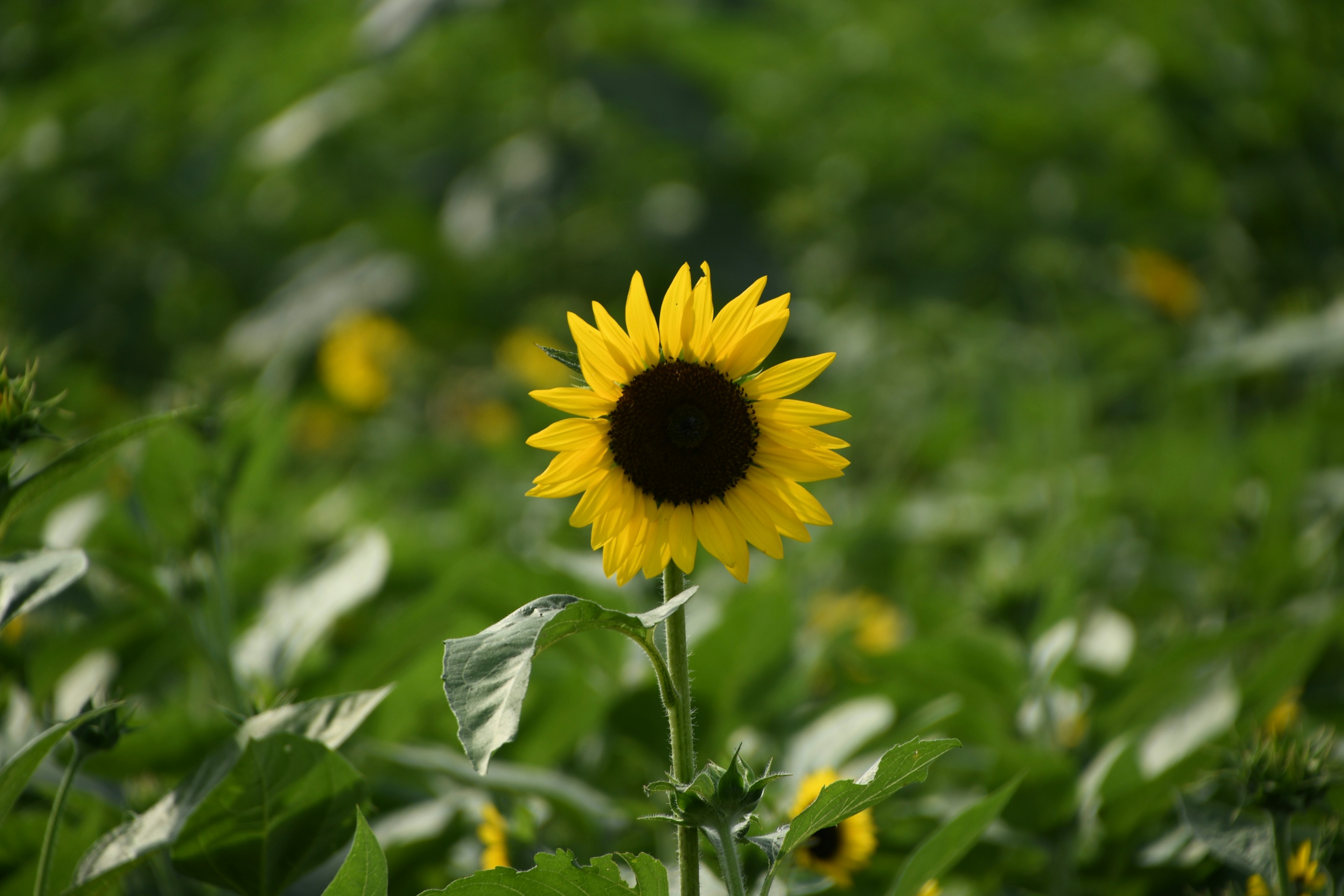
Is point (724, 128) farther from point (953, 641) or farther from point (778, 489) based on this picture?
point (778, 489)

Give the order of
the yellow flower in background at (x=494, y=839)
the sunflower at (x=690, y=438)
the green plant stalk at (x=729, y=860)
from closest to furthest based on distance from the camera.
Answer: the green plant stalk at (x=729, y=860) < the sunflower at (x=690, y=438) < the yellow flower in background at (x=494, y=839)

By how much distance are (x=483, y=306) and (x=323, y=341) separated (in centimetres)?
59

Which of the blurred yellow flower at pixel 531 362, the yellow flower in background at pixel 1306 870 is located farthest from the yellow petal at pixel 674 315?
the blurred yellow flower at pixel 531 362

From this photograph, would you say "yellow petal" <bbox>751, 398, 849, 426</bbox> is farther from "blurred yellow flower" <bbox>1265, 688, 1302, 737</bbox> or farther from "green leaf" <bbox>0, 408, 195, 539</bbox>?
"blurred yellow flower" <bbox>1265, 688, 1302, 737</bbox>

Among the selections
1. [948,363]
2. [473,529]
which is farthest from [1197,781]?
[948,363]

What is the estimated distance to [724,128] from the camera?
342 centimetres

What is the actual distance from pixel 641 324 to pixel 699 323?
50mm

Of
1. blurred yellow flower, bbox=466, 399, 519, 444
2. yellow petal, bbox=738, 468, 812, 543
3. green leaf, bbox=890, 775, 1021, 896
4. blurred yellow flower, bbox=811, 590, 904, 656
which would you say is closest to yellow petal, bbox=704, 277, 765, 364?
yellow petal, bbox=738, 468, 812, 543

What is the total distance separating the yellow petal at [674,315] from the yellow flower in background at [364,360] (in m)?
2.50

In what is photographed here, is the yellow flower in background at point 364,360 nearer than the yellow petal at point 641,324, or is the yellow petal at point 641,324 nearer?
the yellow petal at point 641,324

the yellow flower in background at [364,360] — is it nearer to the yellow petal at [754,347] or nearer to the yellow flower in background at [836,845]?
the yellow flower in background at [836,845]

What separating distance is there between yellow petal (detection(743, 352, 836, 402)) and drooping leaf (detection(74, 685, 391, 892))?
Result: 1.30 ft

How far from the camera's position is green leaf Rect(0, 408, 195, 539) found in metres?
0.82

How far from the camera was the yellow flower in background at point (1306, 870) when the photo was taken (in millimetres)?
938
